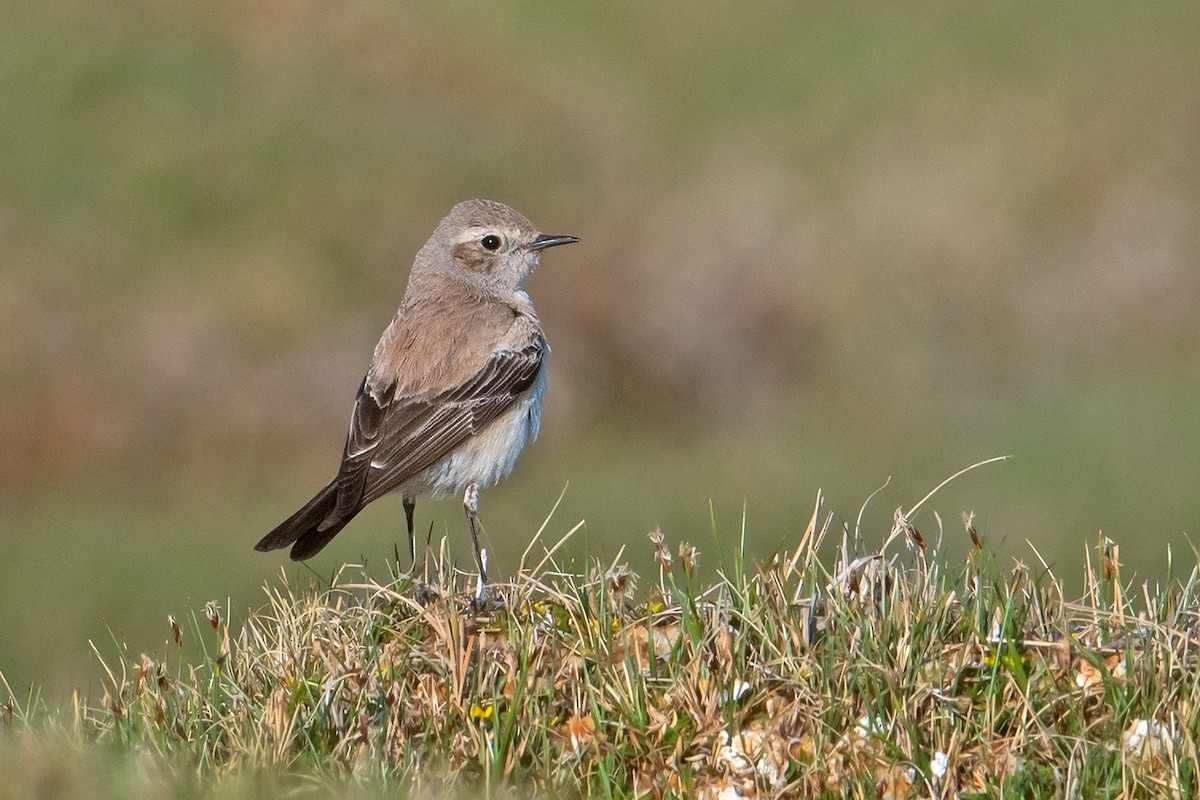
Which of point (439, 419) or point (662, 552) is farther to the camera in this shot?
point (439, 419)

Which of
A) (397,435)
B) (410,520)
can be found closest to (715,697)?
(410,520)

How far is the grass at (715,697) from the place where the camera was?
607cm

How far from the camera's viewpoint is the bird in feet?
29.4

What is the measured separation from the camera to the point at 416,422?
9.30 meters

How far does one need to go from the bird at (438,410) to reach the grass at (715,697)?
1.86 m

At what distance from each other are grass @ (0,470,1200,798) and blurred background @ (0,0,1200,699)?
29.3 feet

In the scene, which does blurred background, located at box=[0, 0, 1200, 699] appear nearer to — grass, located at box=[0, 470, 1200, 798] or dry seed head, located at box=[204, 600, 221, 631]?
dry seed head, located at box=[204, 600, 221, 631]

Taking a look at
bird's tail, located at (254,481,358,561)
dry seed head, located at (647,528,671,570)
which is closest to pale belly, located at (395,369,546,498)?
bird's tail, located at (254,481,358,561)

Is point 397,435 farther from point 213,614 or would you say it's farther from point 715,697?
point 715,697

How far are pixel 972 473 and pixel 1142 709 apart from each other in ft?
56.2

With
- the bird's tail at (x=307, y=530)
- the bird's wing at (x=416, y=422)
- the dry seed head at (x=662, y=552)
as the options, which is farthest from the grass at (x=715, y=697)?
the bird's wing at (x=416, y=422)

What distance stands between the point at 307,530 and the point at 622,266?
2145cm

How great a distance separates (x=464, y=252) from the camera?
34.8ft

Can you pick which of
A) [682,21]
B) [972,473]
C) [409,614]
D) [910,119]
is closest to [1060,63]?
[910,119]
